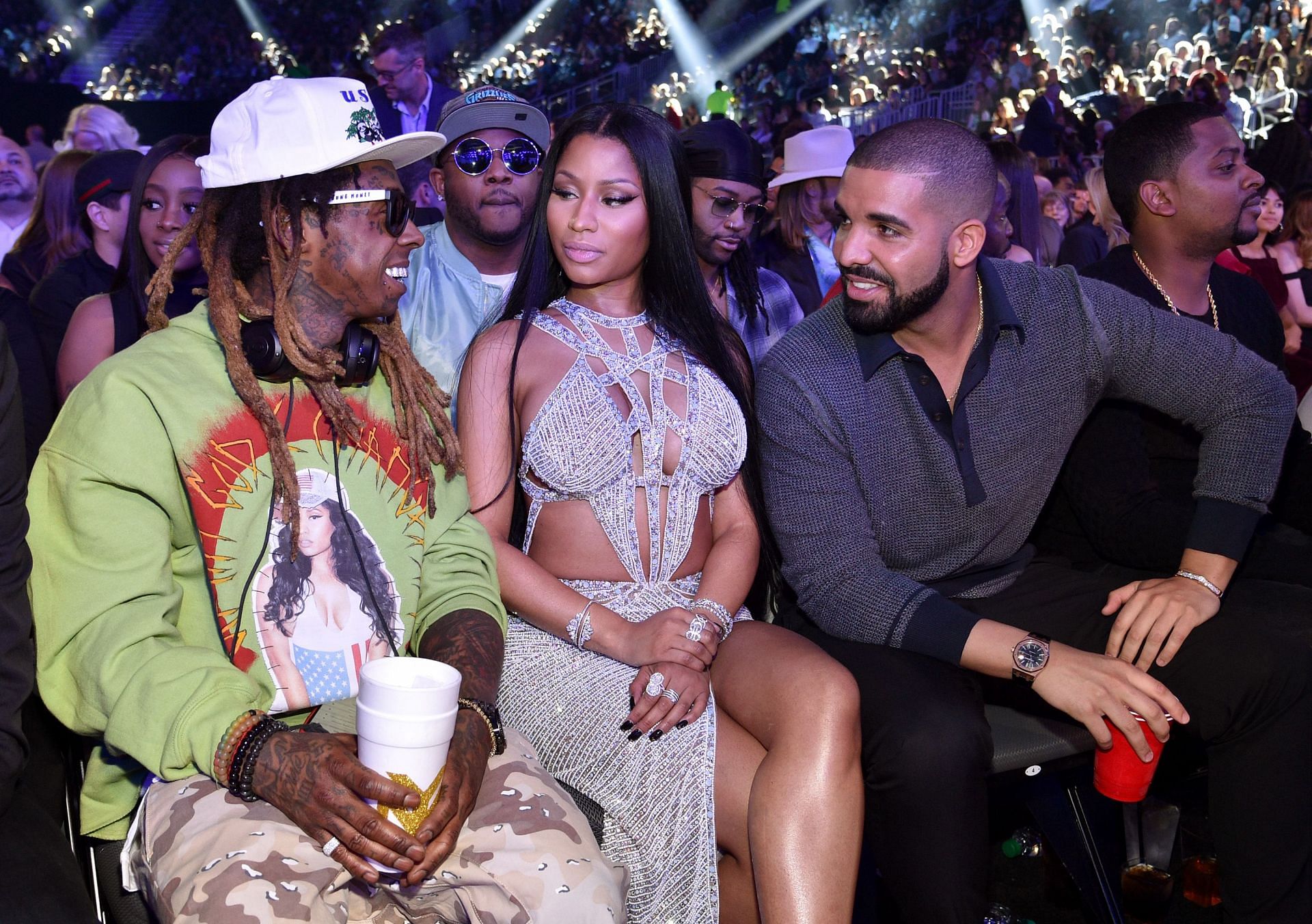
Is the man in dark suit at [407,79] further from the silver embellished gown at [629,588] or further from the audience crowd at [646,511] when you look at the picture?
the silver embellished gown at [629,588]

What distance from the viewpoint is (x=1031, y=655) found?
2443 millimetres

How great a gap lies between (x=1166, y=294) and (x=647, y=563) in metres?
1.83

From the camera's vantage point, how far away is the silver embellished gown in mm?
2277

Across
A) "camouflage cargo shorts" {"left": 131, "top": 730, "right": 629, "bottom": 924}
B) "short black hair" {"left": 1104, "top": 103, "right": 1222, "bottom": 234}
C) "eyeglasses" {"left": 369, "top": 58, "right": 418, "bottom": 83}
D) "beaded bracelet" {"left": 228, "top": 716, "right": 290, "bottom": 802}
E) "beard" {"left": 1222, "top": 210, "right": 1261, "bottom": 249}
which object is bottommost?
"camouflage cargo shorts" {"left": 131, "top": 730, "right": 629, "bottom": 924}

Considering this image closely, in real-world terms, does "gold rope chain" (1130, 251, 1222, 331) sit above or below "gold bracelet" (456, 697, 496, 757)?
above

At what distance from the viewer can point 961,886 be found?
7.36 ft

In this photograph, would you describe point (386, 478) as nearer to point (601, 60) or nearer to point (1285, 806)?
point (1285, 806)

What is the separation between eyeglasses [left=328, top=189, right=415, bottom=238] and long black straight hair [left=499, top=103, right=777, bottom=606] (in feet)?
1.77

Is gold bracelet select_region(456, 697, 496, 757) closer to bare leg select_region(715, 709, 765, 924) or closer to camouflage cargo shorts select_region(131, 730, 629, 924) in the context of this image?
camouflage cargo shorts select_region(131, 730, 629, 924)

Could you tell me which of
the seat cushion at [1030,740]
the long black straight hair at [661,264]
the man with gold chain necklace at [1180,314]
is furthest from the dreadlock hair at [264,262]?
the man with gold chain necklace at [1180,314]

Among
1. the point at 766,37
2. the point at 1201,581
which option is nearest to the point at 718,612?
the point at 1201,581

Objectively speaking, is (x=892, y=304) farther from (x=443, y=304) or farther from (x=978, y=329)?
(x=443, y=304)

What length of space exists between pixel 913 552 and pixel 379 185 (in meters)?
1.44

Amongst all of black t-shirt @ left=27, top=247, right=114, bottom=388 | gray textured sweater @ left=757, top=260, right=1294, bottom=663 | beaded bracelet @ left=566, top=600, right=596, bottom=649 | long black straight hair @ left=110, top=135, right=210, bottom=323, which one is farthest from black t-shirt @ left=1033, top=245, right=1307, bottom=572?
black t-shirt @ left=27, top=247, right=114, bottom=388
